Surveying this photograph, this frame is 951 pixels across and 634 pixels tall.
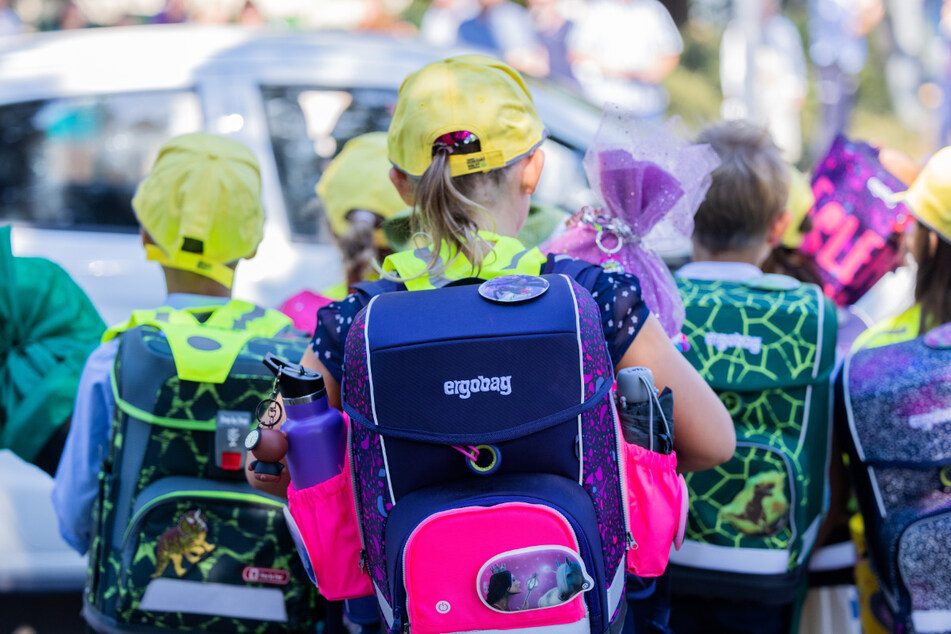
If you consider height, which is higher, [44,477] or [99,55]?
[99,55]

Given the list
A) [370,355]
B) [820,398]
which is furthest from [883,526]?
[370,355]

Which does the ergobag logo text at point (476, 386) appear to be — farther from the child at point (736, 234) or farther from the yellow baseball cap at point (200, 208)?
the yellow baseball cap at point (200, 208)

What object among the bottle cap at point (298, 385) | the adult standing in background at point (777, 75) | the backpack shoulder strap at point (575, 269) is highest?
the backpack shoulder strap at point (575, 269)

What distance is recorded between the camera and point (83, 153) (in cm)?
423

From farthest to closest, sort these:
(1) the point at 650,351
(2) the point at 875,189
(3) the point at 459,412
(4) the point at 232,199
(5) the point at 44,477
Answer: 1. (5) the point at 44,477
2. (2) the point at 875,189
3. (4) the point at 232,199
4. (1) the point at 650,351
5. (3) the point at 459,412

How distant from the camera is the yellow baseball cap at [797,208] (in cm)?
311

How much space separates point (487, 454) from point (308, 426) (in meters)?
0.32

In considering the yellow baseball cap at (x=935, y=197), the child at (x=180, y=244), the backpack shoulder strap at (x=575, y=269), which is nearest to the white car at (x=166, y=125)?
the child at (x=180, y=244)

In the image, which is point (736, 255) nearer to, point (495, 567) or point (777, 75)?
point (495, 567)

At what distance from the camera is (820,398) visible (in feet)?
7.54

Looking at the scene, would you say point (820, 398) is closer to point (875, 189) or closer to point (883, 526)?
point (883, 526)

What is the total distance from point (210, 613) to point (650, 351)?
1.11 m

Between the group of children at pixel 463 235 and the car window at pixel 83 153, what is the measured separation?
4.47 ft

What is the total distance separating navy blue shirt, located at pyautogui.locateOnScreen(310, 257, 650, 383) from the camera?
1.72m
